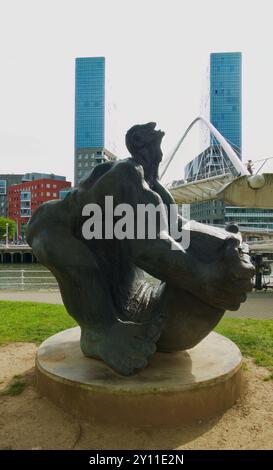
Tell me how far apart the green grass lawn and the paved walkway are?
1.07m

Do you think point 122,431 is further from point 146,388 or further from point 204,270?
point 204,270

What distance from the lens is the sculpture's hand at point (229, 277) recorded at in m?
3.07

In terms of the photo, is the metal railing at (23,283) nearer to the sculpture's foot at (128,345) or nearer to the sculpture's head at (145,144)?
the sculpture's head at (145,144)

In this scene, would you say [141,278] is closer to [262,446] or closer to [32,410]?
[32,410]

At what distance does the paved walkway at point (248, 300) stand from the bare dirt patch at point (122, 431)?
545 cm

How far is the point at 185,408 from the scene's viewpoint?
3186 millimetres

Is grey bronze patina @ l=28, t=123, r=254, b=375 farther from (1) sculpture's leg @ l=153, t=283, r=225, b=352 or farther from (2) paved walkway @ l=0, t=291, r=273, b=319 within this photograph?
(2) paved walkway @ l=0, t=291, r=273, b=319

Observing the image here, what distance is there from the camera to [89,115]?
9894cm

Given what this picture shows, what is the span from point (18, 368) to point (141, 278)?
76.0 inches

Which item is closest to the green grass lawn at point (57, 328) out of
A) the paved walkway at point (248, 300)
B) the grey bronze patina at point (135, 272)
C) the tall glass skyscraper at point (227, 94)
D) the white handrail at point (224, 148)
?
the paved walkway at point (248, 300)

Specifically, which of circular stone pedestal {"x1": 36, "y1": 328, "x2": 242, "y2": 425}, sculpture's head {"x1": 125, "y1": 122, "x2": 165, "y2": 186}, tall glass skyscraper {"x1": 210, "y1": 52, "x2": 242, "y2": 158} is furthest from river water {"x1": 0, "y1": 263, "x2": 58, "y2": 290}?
tall glass skyscraper {"x1": 210, "y1": 52, "x2": 242, "y2": 158}

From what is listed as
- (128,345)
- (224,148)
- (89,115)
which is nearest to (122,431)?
(128,345)

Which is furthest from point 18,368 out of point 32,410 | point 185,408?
point 185,408

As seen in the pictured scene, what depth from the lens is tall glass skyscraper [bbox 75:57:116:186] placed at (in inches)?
3698
